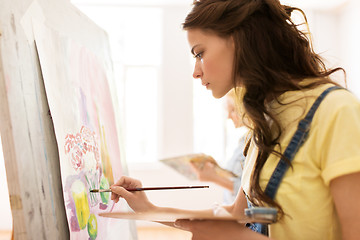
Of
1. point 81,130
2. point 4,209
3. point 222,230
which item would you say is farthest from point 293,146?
point 4,209

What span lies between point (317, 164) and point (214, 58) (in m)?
0.39

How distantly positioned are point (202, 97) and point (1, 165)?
2.34m

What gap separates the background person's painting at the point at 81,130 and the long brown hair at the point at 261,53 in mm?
432

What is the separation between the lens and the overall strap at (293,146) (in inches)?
34.0

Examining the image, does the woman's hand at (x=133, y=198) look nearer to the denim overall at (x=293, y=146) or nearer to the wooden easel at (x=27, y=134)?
the wooden easel at (x=27, y=134)

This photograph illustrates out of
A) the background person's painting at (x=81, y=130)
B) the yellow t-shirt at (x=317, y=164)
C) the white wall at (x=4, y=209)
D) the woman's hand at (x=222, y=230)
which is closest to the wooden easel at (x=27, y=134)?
the background person's painting at (x=81, y=130)

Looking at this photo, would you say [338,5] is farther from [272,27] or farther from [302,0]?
[272,27]

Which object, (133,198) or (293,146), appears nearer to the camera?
(293,146)

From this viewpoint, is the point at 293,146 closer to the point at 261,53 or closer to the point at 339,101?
the point at 339,101

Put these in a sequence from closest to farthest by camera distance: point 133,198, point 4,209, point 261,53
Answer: point 261,53, point 133,198, point 4,209

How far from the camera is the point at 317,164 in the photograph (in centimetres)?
85

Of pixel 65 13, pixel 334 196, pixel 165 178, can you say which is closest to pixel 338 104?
pixel 334 196

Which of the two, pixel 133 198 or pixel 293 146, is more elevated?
pixel 293 146

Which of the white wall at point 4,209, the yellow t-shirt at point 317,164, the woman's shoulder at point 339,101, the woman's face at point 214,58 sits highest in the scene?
the woman's face at point 214,58
